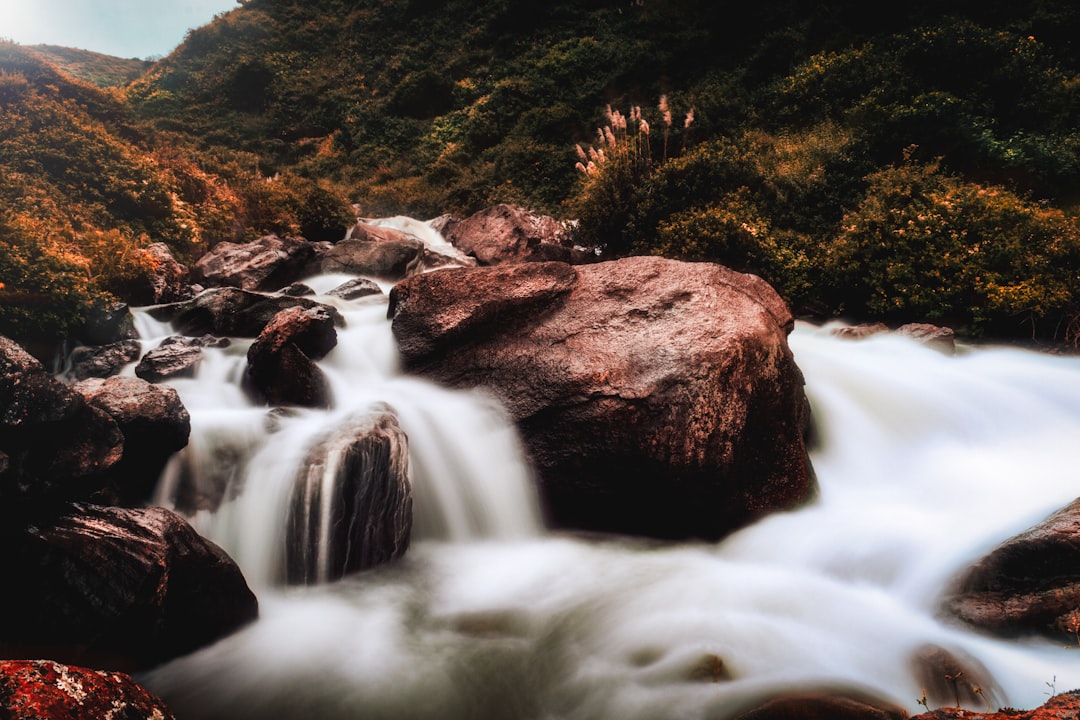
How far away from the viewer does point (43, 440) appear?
3.09 m

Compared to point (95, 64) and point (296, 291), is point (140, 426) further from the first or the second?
point (95, 64)

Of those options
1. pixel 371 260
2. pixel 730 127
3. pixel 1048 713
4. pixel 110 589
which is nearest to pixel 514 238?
pixel 371 260

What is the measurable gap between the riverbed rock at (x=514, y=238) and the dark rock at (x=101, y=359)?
24.1ft

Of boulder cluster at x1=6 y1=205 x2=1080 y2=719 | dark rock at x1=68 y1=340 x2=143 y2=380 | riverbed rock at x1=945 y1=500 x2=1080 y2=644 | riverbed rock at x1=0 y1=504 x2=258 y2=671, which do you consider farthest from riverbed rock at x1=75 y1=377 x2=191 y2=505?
riverbed rock at x1=945 y1=500 x2=1080 y2=644

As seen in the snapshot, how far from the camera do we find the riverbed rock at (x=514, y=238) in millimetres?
11375

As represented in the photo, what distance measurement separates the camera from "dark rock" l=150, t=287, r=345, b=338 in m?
7.05

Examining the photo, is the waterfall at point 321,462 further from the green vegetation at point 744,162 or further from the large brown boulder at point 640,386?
the green vegetation at point 744,162

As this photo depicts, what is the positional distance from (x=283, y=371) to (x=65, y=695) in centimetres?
384

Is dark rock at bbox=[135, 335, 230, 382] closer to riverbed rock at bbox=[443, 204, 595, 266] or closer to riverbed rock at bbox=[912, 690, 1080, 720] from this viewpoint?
riverbed rock at bbox=[912, 690, 1080, 720]

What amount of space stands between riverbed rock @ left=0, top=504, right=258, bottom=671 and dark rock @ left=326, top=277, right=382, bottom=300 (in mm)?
6392

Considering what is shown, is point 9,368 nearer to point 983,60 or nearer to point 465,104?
point 983,60

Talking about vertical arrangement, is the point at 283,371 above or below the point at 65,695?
above

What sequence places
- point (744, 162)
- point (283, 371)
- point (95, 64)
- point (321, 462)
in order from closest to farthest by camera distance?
point (321, 462), point (283, 371), point (744, 162), point (95, 64)

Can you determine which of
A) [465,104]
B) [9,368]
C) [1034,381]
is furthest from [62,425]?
[465,104]
